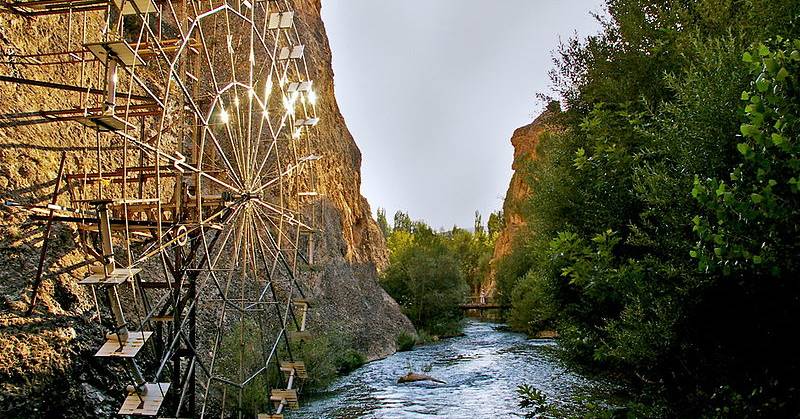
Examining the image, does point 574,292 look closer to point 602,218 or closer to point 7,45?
point 602,218

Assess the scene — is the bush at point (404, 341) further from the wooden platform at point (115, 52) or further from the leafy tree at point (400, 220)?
the leafy tree at point (400, 220)

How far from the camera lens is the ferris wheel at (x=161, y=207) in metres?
6.52

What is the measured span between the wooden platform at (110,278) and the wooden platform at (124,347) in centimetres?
75

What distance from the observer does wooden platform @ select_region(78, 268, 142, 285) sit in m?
5.91

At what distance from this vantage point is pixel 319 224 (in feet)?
69.9

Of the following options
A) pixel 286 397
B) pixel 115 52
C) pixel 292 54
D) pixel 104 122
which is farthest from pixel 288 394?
pixel 292 54

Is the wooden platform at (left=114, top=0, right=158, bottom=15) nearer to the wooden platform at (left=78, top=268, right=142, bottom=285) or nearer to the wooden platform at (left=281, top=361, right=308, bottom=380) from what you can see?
the wooden platform at (left=78, top=268, right=142, bottom=285)

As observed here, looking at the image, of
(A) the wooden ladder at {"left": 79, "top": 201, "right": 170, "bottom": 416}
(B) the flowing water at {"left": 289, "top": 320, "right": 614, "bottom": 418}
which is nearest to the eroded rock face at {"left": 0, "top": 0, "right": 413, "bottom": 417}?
(A) the wooden ladder at {"left": 79, "top": 201, "right": 170, "bottom": 416}

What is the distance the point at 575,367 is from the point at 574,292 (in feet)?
4.55

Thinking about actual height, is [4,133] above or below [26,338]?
above

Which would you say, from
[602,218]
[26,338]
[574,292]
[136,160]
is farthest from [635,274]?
[136,160]

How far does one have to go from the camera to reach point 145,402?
657 centimetres

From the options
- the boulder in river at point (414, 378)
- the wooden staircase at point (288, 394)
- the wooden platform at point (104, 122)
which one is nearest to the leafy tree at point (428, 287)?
the boulder in river at point (414, 378)

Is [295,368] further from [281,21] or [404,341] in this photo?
[404,341]
